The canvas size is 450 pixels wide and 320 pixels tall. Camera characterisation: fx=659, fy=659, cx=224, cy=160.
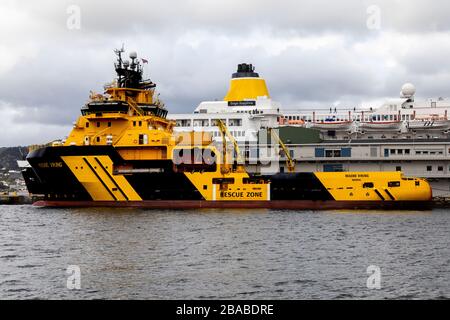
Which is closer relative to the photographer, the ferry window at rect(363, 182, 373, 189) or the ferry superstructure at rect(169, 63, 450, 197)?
the ferry window at rect(363, 182, 373, 189)

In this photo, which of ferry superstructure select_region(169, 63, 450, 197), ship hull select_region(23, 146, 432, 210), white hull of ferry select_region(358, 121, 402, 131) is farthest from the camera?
white hull of ferry select_region(358, 121, 402, 131)

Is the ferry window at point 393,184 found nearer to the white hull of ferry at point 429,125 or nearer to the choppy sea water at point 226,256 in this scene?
the choppy sea water at point 226,256

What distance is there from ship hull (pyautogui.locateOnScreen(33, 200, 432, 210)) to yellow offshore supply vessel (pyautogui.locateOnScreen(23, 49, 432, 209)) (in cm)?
7

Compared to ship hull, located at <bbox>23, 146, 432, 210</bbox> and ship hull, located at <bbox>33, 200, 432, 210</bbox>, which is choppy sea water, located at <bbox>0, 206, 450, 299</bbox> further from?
ship hull, located at <bbox>23, 146, 432, 210</bbox>

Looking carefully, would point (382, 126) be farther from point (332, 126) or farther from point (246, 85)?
point (246, 85)

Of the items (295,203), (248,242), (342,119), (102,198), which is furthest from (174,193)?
(342,119)

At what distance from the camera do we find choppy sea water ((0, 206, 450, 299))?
66.4 feet

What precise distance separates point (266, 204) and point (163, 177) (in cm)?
785

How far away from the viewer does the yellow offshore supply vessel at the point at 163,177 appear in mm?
46812

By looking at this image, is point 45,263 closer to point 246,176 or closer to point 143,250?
point 143,250

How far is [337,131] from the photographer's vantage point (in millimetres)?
73938

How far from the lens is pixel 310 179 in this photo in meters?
47.1

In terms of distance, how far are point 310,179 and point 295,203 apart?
207 cm

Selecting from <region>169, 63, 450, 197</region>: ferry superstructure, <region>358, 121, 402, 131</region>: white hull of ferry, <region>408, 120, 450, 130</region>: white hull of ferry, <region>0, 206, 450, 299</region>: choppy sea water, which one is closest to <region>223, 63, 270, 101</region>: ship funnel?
<region>169, 63, 450, 197</region>: ferry superstructure
